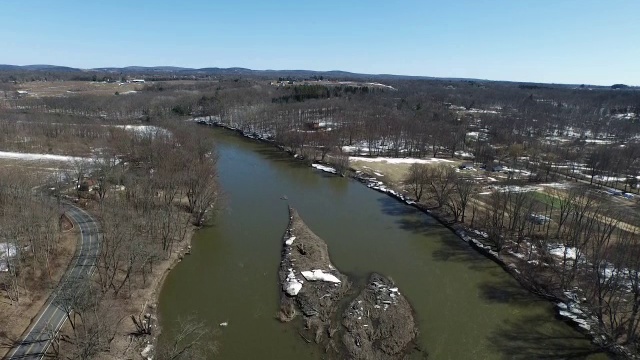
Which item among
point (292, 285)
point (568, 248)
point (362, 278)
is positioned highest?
point (568, 248)

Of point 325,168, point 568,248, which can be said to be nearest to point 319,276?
point 568,248

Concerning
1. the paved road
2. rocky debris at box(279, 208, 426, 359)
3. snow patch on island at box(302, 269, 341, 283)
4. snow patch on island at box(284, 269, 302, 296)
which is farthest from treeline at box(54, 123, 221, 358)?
snow patch on island at box(302, 269, 341, 283)

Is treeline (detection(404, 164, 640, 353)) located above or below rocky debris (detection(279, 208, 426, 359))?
above

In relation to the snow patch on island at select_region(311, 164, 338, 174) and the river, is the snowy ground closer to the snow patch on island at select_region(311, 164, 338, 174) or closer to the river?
the snow patch on island at select_region(311, 164, 338, 174)

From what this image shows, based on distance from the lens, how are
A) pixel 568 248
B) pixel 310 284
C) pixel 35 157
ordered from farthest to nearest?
pixel 35 157
pixel 568 248
pixel 310 284

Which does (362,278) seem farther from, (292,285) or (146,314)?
(146,314)

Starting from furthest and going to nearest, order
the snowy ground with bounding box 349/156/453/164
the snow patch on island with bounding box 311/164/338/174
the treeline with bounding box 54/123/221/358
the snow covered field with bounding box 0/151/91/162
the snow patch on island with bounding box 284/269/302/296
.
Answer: the snowy ground with bounding box 349/156/453/164
the snow patch on island with bounding box 311/164/338/174
the snow covered field with bounding box 0/151/91/162
the snow patch on island with bounding box 284/269/302/296
the treeline with bounding box 54/123/221/358

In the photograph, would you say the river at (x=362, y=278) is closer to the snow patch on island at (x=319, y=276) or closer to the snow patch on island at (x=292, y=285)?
the snow patch on island at (x=292, y=285)
